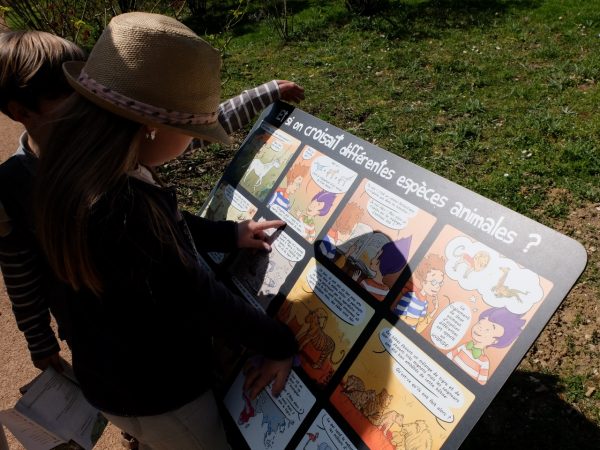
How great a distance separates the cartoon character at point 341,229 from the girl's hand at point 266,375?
39cm

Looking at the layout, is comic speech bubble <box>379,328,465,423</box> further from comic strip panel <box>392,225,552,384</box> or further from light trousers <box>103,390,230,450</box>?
light trousers <box>103,390,230,450</box>

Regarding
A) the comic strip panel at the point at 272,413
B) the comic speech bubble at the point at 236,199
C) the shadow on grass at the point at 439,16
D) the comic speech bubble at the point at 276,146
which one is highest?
the shadow on grass at the point at 439,16

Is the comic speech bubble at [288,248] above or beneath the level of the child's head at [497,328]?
beneath

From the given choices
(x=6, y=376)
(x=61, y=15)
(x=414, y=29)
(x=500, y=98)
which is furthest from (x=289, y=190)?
(x=414, y=29)

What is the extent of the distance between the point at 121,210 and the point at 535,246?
1.05 metres

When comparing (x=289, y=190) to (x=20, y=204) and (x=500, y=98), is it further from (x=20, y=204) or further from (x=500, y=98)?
(x=500, y=98)

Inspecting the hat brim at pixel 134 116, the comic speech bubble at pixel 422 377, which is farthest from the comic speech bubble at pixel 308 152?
the comic speech bubble at pixel 422 377

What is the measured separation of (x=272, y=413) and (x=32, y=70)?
1473 mm

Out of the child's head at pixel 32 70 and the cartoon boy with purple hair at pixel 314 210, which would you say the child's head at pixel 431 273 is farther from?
the child's head at pixel 32 70

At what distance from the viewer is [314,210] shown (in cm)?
195

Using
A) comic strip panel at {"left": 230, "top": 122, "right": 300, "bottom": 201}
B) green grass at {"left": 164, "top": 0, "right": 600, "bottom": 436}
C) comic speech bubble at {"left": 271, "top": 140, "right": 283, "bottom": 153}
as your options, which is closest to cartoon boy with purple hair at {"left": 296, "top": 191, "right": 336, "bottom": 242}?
comic strip panel at {"left": 230, "top": 122, "right": 300, "bottom": 201}

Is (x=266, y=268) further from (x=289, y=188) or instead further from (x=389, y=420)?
(x=389, y=420)

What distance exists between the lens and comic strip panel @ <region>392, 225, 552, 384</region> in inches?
51.0

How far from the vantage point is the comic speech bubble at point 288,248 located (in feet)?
6.24
